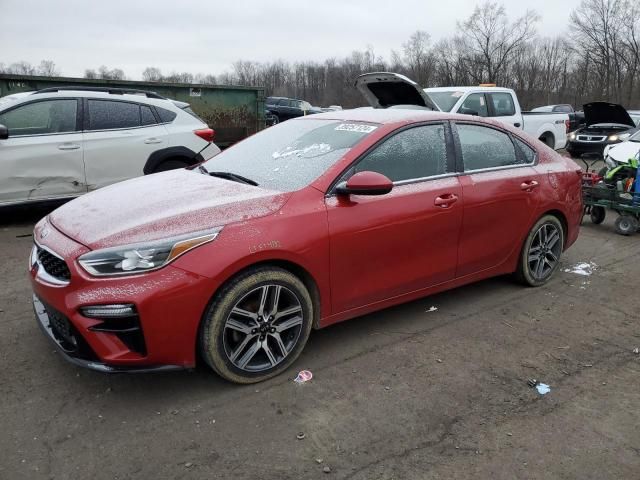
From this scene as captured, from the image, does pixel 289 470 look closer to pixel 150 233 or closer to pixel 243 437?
pixel 243 437

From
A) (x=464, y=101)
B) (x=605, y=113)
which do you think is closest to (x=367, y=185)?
(x=464, y=101)

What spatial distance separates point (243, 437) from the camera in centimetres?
271

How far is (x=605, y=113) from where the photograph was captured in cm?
1105

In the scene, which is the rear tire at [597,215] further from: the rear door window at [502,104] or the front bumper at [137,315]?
the front bumper at [137,315]

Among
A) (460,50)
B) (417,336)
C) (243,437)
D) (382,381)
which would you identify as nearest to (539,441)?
(382,381)

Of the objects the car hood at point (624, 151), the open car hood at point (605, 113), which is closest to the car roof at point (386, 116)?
the car hood at point (624, 151)

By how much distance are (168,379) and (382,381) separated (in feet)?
4.28

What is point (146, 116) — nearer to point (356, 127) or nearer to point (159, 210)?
point (356, 127)

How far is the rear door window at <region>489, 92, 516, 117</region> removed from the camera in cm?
1082

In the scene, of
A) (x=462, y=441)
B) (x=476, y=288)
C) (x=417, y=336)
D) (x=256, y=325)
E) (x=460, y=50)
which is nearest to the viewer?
(x=462, y=441)

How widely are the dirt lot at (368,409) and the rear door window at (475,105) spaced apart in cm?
681

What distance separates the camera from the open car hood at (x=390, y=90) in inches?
254

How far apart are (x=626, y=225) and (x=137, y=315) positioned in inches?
252

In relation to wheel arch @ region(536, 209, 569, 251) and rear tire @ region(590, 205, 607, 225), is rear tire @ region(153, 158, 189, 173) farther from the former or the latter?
rear tire @ region(590, 205, 607, 225)
